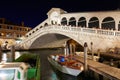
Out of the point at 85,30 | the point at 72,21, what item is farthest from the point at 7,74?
the point at 72,21

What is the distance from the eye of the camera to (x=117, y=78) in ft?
21.0

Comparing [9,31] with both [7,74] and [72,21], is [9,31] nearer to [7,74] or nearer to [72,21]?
[72,21]

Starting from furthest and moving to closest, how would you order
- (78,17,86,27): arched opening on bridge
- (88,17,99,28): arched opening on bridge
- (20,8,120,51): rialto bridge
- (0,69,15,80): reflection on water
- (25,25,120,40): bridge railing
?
1. (78,17,86,27): arched opening on bridge
2. (88,17,99,28): arched opening on bridge
3. (20,8,120,51): rialto bridge
4. (25,25,120,40): bridge railing
5. (0,69,15,80): reflection on water

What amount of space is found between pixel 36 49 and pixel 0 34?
1038cm

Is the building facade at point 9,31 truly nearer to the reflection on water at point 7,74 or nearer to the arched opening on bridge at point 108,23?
the arched opening on bridge at point 108,23

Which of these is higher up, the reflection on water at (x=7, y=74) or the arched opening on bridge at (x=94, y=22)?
the arched opening on bridge at (x=94, y=22)

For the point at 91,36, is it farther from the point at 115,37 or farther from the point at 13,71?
the point at 13,71

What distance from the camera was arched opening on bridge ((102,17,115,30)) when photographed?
59.7 feet

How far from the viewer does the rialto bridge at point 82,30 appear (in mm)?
15266

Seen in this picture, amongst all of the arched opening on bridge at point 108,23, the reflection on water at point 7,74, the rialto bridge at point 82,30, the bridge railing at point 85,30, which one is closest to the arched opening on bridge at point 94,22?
the rialto bridge at point 82,30

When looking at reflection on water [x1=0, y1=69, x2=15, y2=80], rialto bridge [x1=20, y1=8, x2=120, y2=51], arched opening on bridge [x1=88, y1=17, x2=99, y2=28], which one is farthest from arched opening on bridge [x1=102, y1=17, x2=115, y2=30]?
reflection on water [x1=0, y1=69, x2=15, y2=80]

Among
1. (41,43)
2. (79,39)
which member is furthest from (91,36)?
(41,43)

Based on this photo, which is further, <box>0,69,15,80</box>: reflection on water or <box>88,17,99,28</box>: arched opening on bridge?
<box>88,17,99,28</box>: arched opening on bridge

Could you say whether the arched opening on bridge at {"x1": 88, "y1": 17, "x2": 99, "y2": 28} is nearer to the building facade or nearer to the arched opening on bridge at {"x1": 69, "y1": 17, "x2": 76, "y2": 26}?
the arched opening on bridge at {"x1": 69, "y1": 17, "x2": 76, "y2": 26}
